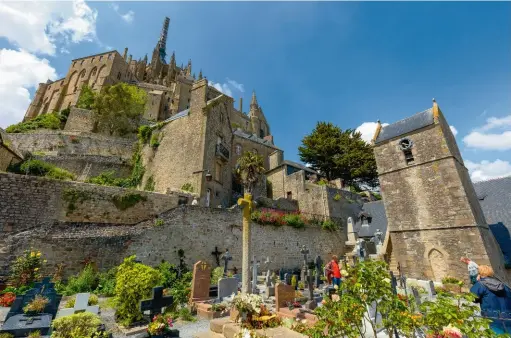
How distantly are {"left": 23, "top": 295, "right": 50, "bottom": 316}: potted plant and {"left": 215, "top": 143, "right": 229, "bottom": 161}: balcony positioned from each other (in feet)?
52.8

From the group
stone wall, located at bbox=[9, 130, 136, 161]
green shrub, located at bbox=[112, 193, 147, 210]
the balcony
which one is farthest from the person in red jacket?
stone wall, located at bbox=[9, 130, 136, 161]

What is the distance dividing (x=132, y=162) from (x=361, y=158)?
27.6 m

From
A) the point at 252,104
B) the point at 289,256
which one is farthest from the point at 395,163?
the point at 252,104

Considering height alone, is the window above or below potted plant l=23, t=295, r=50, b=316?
above

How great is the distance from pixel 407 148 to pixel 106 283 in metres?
18.6

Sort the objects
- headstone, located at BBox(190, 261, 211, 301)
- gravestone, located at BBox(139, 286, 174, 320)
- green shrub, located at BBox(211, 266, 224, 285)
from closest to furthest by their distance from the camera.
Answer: gravestone, located at BBox(139, 286, 174, 320) < headstone, located at BBox(190, 261, 211, 301) < green shrub, located at BBox(211, 266, 224, 285)

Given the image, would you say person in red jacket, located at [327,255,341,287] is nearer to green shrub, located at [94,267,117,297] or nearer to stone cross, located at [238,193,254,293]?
stone cross, located at [238,193,254,293]

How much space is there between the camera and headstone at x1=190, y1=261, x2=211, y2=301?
937cm

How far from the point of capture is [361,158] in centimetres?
3120

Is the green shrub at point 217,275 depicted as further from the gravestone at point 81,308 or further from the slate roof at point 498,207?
the slate roof at point 498,207

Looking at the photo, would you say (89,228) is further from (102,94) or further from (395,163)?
(102,94)

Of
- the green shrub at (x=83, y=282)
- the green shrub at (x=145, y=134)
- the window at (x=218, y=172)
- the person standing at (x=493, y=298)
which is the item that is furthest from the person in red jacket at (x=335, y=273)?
the green shrub at (x=145, y=134)

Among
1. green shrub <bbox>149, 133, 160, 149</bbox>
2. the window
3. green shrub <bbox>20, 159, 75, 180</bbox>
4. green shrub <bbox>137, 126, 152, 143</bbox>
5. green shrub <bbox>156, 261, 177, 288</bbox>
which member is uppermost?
green shrub <bbox>137, 126, 152, 143</bbox>

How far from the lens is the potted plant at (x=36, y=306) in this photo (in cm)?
586
